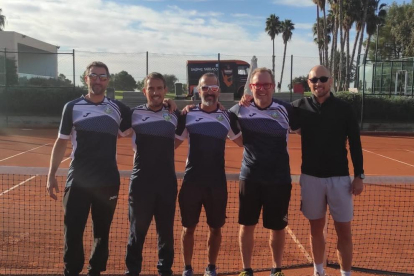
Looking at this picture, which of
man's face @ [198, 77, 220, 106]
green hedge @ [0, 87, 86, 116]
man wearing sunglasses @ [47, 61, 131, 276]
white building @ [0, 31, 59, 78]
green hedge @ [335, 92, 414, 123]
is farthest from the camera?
white building @ [0, 31, 59, 78]

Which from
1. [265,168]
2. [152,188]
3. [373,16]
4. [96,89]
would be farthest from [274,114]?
[373,16]

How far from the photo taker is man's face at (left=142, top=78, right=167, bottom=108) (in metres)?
3.73

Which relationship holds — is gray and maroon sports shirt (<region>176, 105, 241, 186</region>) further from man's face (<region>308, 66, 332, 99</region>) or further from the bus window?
the bus window

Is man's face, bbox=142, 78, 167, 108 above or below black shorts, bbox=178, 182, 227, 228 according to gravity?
above

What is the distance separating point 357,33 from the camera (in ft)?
129

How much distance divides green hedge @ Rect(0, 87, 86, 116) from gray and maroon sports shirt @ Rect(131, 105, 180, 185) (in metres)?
19.0

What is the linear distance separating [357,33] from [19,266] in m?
40.3

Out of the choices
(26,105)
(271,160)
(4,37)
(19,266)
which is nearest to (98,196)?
(271,160)

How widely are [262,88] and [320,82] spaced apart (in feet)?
1.86

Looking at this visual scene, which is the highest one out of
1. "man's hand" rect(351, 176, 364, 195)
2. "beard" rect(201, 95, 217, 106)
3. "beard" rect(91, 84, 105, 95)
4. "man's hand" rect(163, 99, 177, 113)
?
"beard" rect(91, 84, 105, 95)

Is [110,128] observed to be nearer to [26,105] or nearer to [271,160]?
[271,160]

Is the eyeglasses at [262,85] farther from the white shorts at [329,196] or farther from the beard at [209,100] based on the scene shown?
the white shorts at [329,196]

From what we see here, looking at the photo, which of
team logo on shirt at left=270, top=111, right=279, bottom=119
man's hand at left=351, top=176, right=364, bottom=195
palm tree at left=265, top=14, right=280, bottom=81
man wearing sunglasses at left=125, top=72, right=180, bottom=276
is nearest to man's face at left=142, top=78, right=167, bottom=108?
man wearing sunglasses at left=125, top=72, right=180, bottom=276

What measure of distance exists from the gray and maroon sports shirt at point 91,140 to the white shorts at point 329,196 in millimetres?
1844
